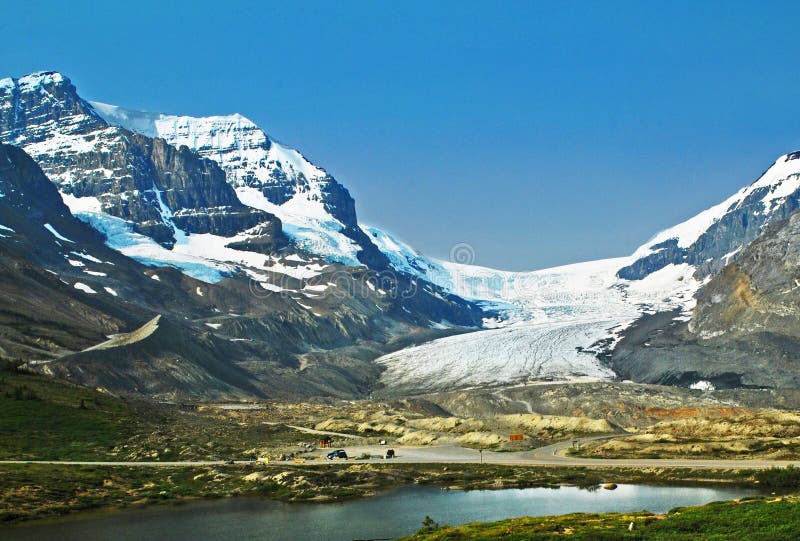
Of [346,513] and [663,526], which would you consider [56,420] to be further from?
[663,526]

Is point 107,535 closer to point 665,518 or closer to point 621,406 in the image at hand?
point 665,518

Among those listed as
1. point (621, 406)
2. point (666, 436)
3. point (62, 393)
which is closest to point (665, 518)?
point (666, 436)

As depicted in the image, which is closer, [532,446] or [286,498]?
[286,498]

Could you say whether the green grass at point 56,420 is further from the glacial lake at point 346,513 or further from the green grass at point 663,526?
the green grass at point 663,526

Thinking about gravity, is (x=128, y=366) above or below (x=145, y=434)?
above

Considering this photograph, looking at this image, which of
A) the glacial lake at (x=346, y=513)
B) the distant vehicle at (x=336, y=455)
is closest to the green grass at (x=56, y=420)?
the distant vehicle at (x=336, y=455)

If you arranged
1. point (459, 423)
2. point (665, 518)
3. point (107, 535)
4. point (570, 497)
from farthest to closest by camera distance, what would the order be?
point (459, 423)
point (570, 497)
point (107, 535)
point (665, 518)
